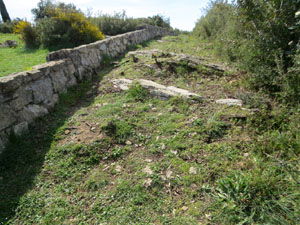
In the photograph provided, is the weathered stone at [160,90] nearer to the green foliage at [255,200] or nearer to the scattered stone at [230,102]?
the scattered stone at [230,102]

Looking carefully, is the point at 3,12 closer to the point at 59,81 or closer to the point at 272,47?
the point at 59,81

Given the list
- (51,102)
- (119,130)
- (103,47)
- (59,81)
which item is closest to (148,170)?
(119,130)

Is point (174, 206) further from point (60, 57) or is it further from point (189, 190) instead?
point (60, 57)

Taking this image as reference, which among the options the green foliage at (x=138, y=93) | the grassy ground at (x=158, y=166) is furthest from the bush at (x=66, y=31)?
the grassy ground at (x=158, y=166)

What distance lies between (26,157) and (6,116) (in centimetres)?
68

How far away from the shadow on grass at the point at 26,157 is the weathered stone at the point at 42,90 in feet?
0.97

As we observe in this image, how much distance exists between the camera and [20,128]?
3.00 m

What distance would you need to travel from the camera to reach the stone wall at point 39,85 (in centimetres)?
287

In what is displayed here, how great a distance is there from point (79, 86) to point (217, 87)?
129 inches

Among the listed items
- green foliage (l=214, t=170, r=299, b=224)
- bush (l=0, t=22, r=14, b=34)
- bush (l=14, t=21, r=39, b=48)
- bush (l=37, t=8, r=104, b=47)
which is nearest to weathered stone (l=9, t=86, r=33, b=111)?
green foliage (l=214, t=170, r=299, b=224)

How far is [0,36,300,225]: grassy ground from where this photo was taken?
181cm

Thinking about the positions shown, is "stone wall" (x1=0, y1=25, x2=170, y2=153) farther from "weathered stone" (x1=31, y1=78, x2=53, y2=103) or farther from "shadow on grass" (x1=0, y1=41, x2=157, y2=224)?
"shadow on grass" (x1=0, y1=41, x2=157, y2=224)

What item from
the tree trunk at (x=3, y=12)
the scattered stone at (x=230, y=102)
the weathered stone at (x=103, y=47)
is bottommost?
the scattered stone at (x=230, y=102)

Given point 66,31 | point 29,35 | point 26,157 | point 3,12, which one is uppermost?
point 3,12
